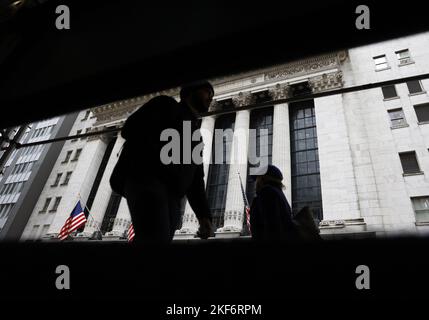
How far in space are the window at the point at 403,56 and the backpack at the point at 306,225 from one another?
76.7 feet

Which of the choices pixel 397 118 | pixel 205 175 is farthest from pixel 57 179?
pixel 397 118

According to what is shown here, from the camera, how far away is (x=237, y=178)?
69.3 feet

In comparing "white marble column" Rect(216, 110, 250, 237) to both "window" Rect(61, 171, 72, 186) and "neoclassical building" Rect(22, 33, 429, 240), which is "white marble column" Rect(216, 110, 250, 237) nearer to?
"neoclassical building" Rect(22, 33, 429, 240)

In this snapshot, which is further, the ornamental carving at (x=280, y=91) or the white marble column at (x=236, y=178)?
the ornamental carving at (x=280, y=91)

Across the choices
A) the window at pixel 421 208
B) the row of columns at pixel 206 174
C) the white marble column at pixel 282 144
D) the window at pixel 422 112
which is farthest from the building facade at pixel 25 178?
the window at pixel 422 112

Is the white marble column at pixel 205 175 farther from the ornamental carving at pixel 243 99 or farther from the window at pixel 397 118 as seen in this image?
the window at pixel 397 118

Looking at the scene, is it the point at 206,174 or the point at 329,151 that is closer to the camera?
the point at 329,151

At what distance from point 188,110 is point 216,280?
73.0 inches

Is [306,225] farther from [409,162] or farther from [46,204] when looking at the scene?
[46,204]

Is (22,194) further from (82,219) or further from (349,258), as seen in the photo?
(349,258)

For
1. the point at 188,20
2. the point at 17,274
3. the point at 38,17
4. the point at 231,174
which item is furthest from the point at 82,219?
the point at 17,274

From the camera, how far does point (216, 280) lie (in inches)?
26.2

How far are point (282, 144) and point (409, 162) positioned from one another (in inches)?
321

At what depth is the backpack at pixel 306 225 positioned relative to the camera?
10.2 feet
